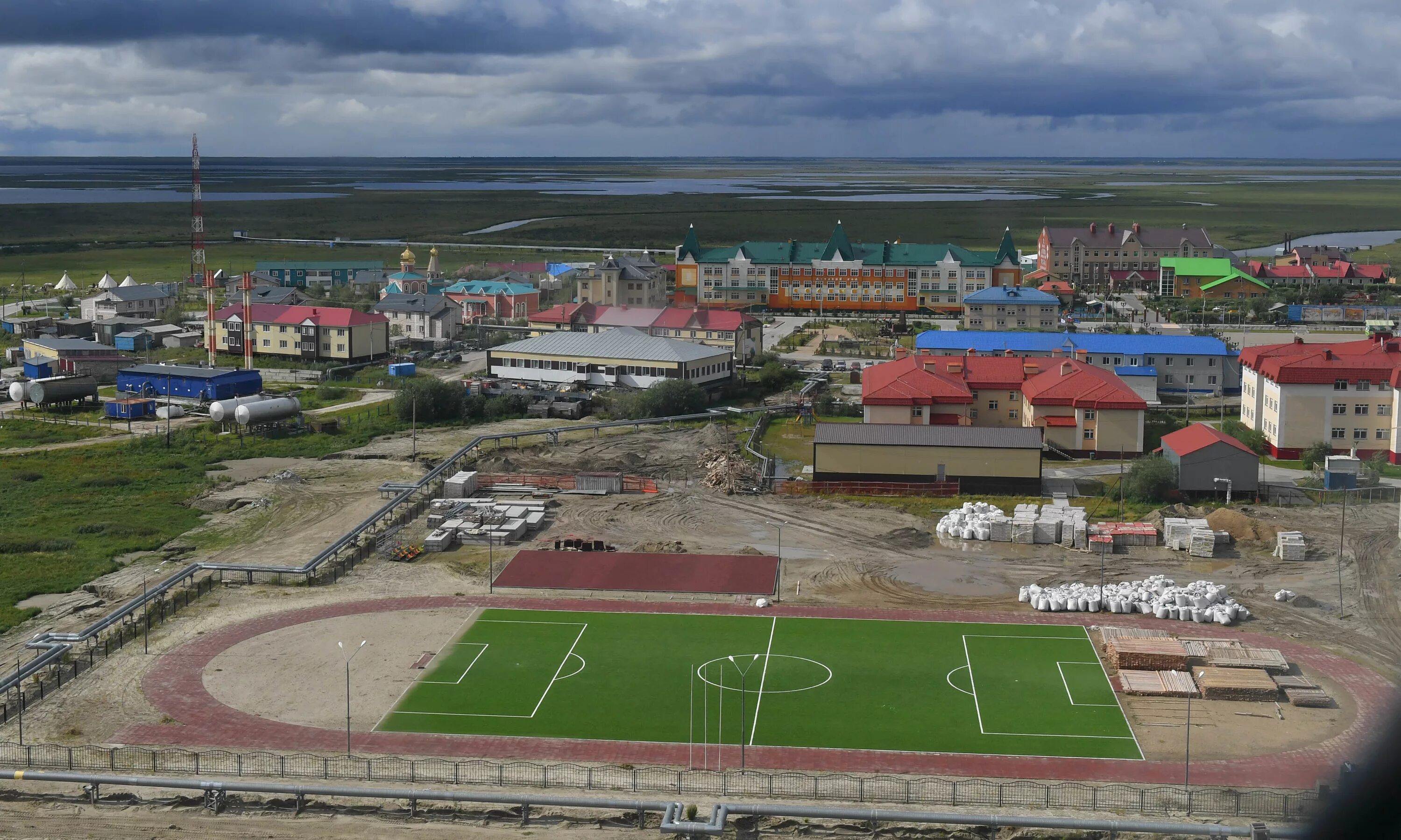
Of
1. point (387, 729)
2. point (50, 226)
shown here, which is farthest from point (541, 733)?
point (50, 226)

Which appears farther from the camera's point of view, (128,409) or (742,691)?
(128,409)

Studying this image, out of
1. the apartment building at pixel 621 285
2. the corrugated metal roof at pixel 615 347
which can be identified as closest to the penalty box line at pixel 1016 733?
the corrugated metal roof at pixel 615 347

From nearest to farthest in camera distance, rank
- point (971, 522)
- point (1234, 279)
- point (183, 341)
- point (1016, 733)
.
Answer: point (1016, 733)
point (971, 522)
point (183, 341)
point (1234, 279)

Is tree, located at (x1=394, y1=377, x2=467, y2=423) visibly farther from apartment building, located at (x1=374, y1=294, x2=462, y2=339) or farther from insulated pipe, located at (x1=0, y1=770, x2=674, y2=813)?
insulated pipe, located at (x1=0, y1=770, x2=674, y2=813)

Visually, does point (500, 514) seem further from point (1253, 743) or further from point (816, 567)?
point (1253, 743)

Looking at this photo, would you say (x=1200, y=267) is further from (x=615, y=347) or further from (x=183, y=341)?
(x=183, y=341)

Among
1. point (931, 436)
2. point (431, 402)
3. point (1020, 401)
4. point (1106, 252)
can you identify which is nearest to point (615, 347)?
point (431, 402)

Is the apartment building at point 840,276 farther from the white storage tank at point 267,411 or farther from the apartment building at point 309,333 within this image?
the white storage tank at point 267,411
